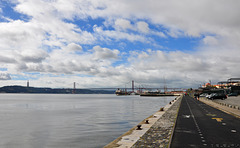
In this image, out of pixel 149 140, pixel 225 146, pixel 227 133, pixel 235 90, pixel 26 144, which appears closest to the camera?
pixel 225 146

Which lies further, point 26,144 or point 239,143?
point 26,144

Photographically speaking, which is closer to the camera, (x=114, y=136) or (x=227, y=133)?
(x=227, y=133)

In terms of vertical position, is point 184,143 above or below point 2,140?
above

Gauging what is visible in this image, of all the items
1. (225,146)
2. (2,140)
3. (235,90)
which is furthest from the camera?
(235,90)

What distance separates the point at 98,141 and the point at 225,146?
1149cm

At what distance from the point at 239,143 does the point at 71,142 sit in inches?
572

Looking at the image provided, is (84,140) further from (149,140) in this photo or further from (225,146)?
(225,146)

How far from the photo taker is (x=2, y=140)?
22562 millimetres

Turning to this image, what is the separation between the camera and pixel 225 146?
1410 centimetres

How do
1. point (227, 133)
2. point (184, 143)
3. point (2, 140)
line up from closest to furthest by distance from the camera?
point (184, 143) < point (227, 133) < point (2, 140)

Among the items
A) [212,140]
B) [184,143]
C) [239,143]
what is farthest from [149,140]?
[239,143]

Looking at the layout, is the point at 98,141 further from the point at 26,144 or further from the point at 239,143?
the point at 239,143

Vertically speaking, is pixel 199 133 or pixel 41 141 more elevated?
pixel 199 133

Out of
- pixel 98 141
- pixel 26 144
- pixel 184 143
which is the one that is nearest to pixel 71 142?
pixel 98 141
